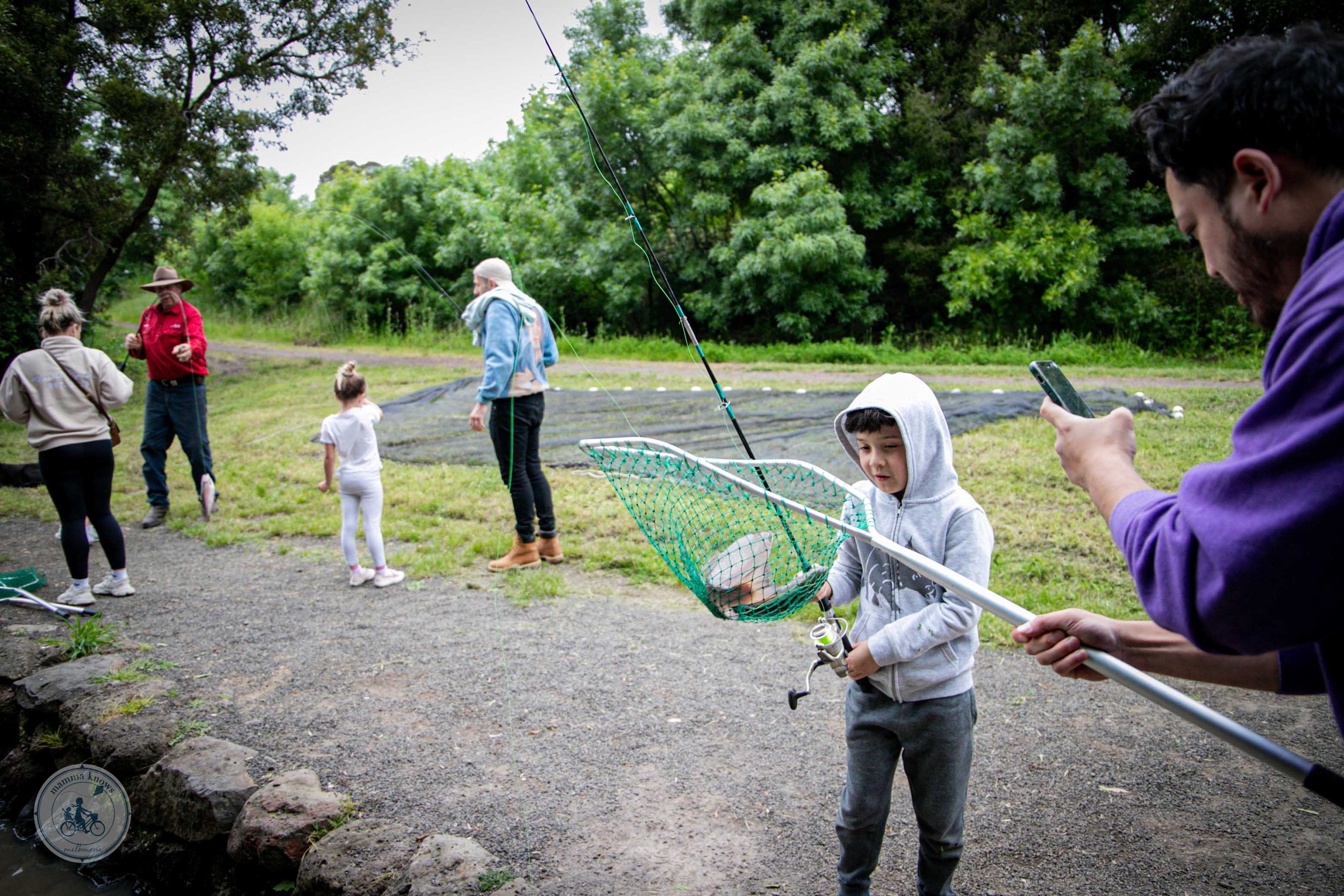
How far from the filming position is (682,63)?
60.6 ft

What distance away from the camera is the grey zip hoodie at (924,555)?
237 cm

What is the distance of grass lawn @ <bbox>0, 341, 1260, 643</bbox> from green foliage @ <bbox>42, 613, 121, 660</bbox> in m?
1.41

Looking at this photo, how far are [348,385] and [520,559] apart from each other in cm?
155

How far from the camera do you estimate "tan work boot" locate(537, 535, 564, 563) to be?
6152 mm

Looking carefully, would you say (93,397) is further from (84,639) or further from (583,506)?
(583,506)

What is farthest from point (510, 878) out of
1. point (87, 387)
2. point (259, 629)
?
point (87, 387)

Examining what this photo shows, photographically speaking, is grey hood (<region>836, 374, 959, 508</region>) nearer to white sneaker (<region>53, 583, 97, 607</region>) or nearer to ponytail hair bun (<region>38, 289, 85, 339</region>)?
white sneaker (<region>53, 583, 97, 607</region>)

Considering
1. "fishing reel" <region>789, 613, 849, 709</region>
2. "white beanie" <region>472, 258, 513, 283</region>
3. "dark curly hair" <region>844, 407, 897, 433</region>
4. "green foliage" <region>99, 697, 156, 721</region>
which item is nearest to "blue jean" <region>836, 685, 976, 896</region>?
"fishing reel" <region>789, 613, 849, 709</region>

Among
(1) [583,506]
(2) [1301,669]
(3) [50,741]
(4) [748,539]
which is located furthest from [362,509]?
(2) [1301,669]

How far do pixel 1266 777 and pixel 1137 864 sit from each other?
0.87m

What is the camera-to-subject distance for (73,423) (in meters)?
5.39

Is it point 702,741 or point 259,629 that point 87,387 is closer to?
point 259,629

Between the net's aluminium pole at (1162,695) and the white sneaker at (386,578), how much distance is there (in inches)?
169

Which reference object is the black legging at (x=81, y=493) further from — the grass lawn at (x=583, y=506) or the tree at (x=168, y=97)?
the tree at (x=168, y=97)
